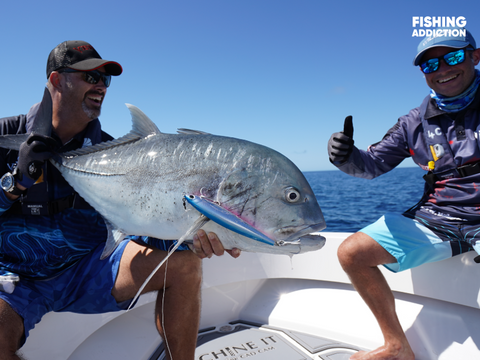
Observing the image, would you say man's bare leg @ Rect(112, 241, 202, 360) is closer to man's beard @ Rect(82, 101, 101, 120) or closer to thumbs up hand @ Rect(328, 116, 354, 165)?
man's beard @ Rect(82, 101, 101, 120)

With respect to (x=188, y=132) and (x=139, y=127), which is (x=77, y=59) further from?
(x=188, y=132)

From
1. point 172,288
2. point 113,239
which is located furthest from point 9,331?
point 172,288

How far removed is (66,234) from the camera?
210cm

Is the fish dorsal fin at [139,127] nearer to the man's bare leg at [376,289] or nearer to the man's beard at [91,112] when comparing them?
the man's beard at [91,112]

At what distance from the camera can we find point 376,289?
228cm

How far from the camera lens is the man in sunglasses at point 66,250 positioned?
72.7 inches

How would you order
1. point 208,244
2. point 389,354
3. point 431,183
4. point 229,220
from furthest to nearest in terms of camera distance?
point 431,183
point 389,354
point 208,244
point 229,220

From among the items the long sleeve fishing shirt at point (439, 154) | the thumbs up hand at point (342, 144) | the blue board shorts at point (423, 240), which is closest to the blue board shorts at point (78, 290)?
the thumbs up hand at point (342, 144)

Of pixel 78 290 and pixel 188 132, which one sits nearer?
pixel 188 132

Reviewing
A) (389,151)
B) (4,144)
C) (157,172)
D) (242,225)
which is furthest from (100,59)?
(389,151)

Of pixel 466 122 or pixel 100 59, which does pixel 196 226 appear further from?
pixel 466 122

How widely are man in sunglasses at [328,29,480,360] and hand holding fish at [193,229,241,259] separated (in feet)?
3.71

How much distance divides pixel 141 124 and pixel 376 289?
193 cm

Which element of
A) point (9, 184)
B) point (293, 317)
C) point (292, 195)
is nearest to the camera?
point (292, 195)
